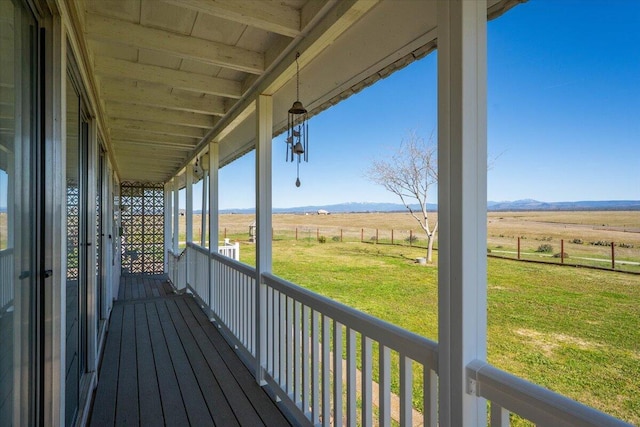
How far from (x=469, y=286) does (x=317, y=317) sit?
3.90 ft

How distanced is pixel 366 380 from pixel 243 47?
2160 millimetres

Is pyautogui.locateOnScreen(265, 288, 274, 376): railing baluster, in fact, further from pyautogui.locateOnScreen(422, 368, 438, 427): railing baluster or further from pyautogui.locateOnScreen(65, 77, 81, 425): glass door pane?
pyautogui.locateOnScreen(422, 368, 438, 427): railing baluster

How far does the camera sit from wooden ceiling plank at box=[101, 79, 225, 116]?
2.93 m

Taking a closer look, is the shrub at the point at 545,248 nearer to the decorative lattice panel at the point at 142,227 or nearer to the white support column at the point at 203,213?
the white support column at the point at 203,213

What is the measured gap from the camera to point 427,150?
4.83ft

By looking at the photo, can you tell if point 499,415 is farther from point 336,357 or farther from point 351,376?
point 336,357

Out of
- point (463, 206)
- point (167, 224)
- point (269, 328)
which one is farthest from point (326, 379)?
point (167, 224)

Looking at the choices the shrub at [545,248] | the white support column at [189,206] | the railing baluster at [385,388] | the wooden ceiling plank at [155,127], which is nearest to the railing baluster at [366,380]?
the railing baluster at [385,388]

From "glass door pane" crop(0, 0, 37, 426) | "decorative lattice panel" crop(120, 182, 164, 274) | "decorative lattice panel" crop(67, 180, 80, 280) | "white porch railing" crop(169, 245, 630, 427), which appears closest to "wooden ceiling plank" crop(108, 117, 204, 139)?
"white porch railing" crop(169, 245, 630, 427)

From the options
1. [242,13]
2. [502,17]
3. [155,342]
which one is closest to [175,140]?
[155,342]

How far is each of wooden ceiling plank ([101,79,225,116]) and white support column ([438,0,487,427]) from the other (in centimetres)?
267

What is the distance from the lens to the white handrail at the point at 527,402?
30.8 inches

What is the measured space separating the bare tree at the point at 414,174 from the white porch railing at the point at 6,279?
1240mm

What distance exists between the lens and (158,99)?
3094 millimetres
